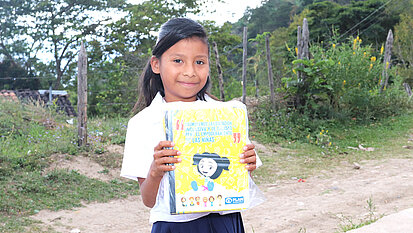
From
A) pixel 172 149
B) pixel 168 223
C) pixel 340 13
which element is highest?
pixel 340 13

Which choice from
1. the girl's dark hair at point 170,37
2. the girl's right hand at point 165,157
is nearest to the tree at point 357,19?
the girl's dark hair at point 170,37

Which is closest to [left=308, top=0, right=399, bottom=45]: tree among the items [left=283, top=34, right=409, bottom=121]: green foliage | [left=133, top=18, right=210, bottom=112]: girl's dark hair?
[left=283, top=34, right=409, bottom=121]: green foliage

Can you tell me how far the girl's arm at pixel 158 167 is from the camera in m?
1.25

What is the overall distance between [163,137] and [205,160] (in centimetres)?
16

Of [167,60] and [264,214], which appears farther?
[264,214]

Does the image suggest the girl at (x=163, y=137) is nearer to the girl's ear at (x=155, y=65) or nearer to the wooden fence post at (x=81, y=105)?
the girl's ear at (x=155, y=65)

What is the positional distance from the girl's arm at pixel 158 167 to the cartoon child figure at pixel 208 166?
0.06 meters

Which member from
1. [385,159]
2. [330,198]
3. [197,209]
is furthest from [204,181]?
[385,159]

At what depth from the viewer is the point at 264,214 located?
4.22 meters

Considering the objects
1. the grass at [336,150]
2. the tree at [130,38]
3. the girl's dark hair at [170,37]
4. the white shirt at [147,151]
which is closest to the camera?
the white shirt at [147,151]

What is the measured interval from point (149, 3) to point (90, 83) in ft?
14.9

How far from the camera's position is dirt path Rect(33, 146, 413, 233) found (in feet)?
12.5

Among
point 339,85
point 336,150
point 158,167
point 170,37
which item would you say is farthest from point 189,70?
point 339,85

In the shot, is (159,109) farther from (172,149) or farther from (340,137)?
(340,137)
